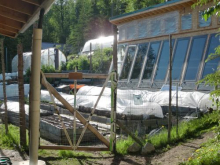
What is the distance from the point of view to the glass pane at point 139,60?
59.6 feet

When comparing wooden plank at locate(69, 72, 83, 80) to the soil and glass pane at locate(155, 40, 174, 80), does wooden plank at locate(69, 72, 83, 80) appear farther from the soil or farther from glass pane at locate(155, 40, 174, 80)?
glass pane at locate(155, 40, 174, 80)

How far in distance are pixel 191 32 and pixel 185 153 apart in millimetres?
10673

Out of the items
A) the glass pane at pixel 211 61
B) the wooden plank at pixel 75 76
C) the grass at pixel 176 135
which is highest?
the glass pane at pixel 211 61

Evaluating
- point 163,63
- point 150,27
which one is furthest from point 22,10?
point 150,27

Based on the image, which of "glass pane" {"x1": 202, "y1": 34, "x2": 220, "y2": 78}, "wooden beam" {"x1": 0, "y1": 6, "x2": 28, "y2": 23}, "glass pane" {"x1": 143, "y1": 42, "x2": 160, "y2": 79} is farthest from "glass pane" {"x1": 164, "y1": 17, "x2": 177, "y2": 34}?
"wooden beam" {"x1": 0, "y1": 6, "x2": 28, "y2": 23}

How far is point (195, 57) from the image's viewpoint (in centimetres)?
1500

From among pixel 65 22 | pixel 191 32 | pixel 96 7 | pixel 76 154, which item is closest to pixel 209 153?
pixel 76 154

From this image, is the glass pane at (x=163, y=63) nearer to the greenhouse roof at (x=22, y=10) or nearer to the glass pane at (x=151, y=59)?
the glass pane at (x=151, y=59)

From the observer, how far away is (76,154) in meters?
7.10

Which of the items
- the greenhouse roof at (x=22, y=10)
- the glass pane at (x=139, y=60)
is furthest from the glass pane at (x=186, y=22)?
the greenhouse roof at (x=22, y=10)

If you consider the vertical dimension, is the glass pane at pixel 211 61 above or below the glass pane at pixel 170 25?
below

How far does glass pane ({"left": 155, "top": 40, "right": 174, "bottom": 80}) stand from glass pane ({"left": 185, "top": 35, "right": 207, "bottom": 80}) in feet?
5.13

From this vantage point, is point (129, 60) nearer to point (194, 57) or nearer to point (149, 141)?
point (194, 57)

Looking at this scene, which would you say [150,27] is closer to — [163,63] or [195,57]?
[163,63]
